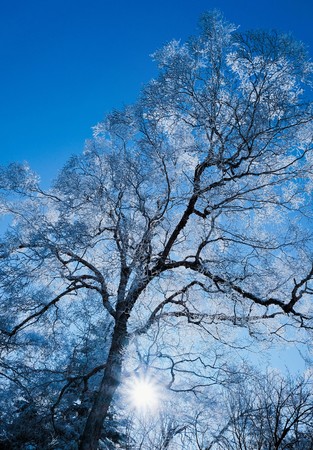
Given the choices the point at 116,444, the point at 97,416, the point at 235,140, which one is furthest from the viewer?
the point at 116,444

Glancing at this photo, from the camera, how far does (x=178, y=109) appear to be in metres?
7.95

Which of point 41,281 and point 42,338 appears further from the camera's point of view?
point 42,338

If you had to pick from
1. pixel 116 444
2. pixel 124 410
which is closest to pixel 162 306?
pixel 124 410

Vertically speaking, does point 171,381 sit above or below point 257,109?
below

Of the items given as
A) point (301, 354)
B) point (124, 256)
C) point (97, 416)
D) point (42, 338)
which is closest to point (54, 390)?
point (42, 338)

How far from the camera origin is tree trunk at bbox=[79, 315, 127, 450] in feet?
21.6

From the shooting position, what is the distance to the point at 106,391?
705cm

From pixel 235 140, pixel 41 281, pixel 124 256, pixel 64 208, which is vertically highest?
pixel 235 140

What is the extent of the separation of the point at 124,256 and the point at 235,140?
3572 mm

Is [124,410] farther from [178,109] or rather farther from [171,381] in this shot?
[178,109]

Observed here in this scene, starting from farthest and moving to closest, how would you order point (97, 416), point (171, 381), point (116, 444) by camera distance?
point (116, 444) < point (171, 381) < point (97, 416)

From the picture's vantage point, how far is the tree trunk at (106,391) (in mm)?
6574

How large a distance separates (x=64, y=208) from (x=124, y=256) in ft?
7.23

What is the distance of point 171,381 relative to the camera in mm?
7949
